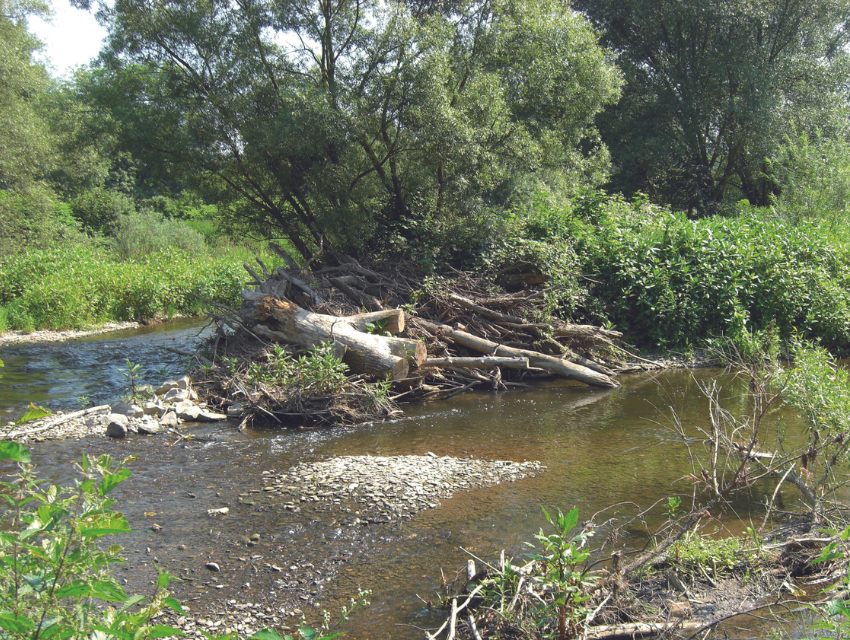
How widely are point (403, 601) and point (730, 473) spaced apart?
4205 millimetres

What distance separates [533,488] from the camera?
21.0 feet

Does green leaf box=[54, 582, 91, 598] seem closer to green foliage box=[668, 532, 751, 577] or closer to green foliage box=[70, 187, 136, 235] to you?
green foliage box=[668, 532, 751, 577]

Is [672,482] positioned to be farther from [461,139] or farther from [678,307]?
[461,139]

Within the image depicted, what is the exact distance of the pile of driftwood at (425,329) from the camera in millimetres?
10016

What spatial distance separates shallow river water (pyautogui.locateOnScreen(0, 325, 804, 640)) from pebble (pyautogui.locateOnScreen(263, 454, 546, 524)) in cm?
17

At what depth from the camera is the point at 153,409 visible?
8.95 metres

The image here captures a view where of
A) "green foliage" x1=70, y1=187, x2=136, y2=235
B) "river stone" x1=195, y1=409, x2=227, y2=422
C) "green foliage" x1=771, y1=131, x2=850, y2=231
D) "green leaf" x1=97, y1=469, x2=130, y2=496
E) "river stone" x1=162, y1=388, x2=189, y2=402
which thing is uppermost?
"green foliage" x1=70, y1=187, x2=136, y2=235

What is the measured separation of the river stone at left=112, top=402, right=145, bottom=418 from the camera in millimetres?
8758

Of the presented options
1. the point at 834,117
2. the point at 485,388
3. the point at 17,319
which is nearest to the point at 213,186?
the point at 17,319

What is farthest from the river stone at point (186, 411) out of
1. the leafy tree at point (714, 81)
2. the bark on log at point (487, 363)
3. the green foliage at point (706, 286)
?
the leafy tree at point (714, 81)

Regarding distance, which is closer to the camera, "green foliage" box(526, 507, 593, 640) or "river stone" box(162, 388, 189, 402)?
"green foliage" box(526, 507, 593, 640)

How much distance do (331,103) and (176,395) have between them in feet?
21.5

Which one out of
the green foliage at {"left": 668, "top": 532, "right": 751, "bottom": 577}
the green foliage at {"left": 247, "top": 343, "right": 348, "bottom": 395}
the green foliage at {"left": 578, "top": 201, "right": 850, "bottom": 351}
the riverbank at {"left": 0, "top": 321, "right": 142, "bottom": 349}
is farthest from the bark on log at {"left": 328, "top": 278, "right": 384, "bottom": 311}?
the riverbank at {"left": 0, "top": 321, "right": 142, "bottom": 349}

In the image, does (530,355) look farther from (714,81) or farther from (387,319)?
(714,81)
